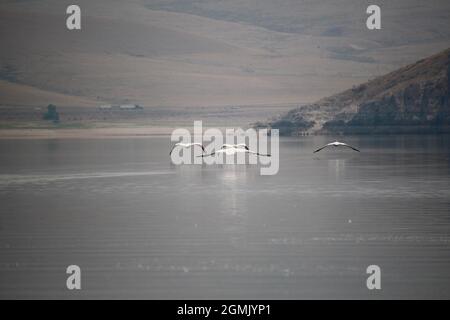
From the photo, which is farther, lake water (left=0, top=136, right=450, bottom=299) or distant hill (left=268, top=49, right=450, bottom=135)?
distant hill (left=268, top=49, right=450, bottom=135)

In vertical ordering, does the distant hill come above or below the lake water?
above

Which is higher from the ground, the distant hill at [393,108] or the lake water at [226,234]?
the distant hill at [393,108]

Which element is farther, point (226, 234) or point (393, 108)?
point (393, 108)

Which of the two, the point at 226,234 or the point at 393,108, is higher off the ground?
the point at 393,108

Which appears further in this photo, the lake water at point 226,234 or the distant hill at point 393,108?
the distant hill at point 393,108
